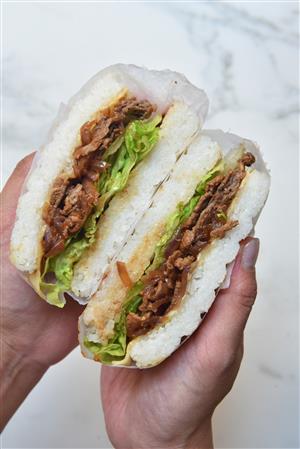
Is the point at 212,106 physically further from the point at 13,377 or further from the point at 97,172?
the point at 13,377

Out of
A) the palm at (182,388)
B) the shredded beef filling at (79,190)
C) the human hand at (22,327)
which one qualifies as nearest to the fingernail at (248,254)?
A: the palm at (182,388)

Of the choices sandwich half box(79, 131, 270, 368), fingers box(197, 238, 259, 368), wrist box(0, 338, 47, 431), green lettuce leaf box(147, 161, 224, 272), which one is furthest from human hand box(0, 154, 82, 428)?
fingers box(197, 238, 259, 368)

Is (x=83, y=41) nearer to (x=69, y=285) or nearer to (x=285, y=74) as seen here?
(x=285, y=74)

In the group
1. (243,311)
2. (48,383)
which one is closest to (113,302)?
(243,311)

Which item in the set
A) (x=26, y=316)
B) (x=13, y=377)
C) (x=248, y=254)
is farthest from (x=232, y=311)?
(x=13, y=377)

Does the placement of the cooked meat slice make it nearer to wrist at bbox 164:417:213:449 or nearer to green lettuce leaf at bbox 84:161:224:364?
green lettuce leaf at bbox 84:161:224:364

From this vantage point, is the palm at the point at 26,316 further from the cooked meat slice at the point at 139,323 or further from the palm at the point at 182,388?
the cooked meat slice at the point at 139,323
